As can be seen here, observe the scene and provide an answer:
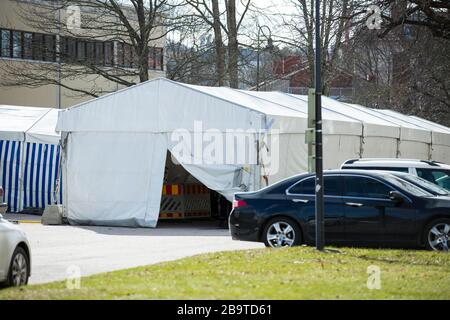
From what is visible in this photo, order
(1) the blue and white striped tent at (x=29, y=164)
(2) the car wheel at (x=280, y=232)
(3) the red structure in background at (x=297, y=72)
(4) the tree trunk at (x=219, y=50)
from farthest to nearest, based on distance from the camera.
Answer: (3) the red structure in background at (x=297, y=72) → (4) the tree trunk at (x=219, y=50) → (1) the blue and white striped tent at (x=29, y=164) → (2) the car wheel at (x=280, y=232)

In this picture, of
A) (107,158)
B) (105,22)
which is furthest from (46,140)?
(105,22)

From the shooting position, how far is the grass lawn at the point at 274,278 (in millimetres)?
10078

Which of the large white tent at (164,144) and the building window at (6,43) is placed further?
the building window at (6,43)

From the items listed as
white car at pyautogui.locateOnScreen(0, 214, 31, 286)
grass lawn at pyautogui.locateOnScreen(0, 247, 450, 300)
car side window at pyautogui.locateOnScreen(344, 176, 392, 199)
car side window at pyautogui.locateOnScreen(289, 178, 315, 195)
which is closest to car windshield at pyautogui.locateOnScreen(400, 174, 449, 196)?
car side window at pyautogui.locateOnScreen(344, 176, 392, 199)

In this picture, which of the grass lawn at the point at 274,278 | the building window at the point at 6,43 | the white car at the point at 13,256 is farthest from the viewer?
the building window at the point at 6,43

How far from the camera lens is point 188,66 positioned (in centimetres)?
4153

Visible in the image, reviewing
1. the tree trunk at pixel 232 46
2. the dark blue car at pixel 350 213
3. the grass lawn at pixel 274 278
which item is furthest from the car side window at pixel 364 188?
the tree trunk at pixel 232 46

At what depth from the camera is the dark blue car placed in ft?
51.5

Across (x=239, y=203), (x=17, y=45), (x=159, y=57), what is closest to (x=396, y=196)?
(x=239, y=203)

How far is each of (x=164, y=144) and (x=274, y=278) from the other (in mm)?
12153

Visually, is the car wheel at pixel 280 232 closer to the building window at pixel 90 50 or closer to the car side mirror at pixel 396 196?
the car side mirror at pixel 396 196

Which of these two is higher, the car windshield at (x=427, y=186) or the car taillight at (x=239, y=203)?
the car windshield at (x=427, y=186)

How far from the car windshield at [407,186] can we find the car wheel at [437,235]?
0.66 m

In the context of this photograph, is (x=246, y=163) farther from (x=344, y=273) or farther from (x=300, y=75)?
(x=300, y=75)
